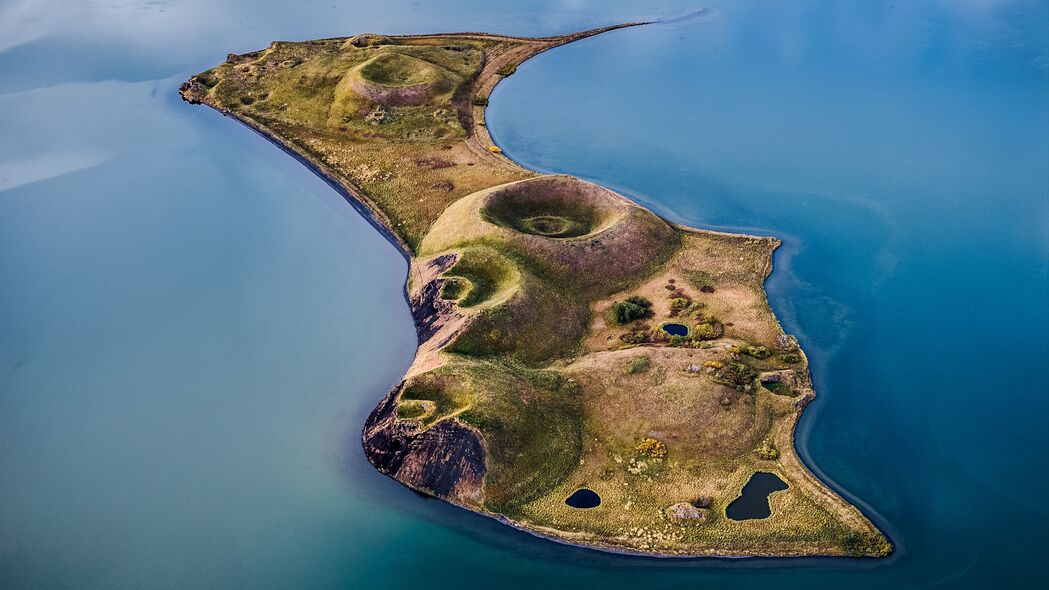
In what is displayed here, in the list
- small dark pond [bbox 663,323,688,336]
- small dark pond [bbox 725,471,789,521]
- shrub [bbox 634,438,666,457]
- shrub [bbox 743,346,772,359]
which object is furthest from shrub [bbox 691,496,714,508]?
small dark pond [bbox 663,323,688,336]

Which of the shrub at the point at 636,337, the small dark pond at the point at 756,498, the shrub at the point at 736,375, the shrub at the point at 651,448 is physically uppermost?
the shrub at the point at 736,375

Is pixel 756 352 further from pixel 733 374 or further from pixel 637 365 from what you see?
pixel 637 365

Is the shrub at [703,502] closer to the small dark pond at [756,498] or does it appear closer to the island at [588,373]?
the island at [588,373]

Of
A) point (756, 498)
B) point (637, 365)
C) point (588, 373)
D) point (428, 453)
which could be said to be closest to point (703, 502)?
point (756, 498)

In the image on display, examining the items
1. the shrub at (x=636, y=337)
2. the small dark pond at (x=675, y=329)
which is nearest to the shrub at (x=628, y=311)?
the shrub at (x=636, y=337)
